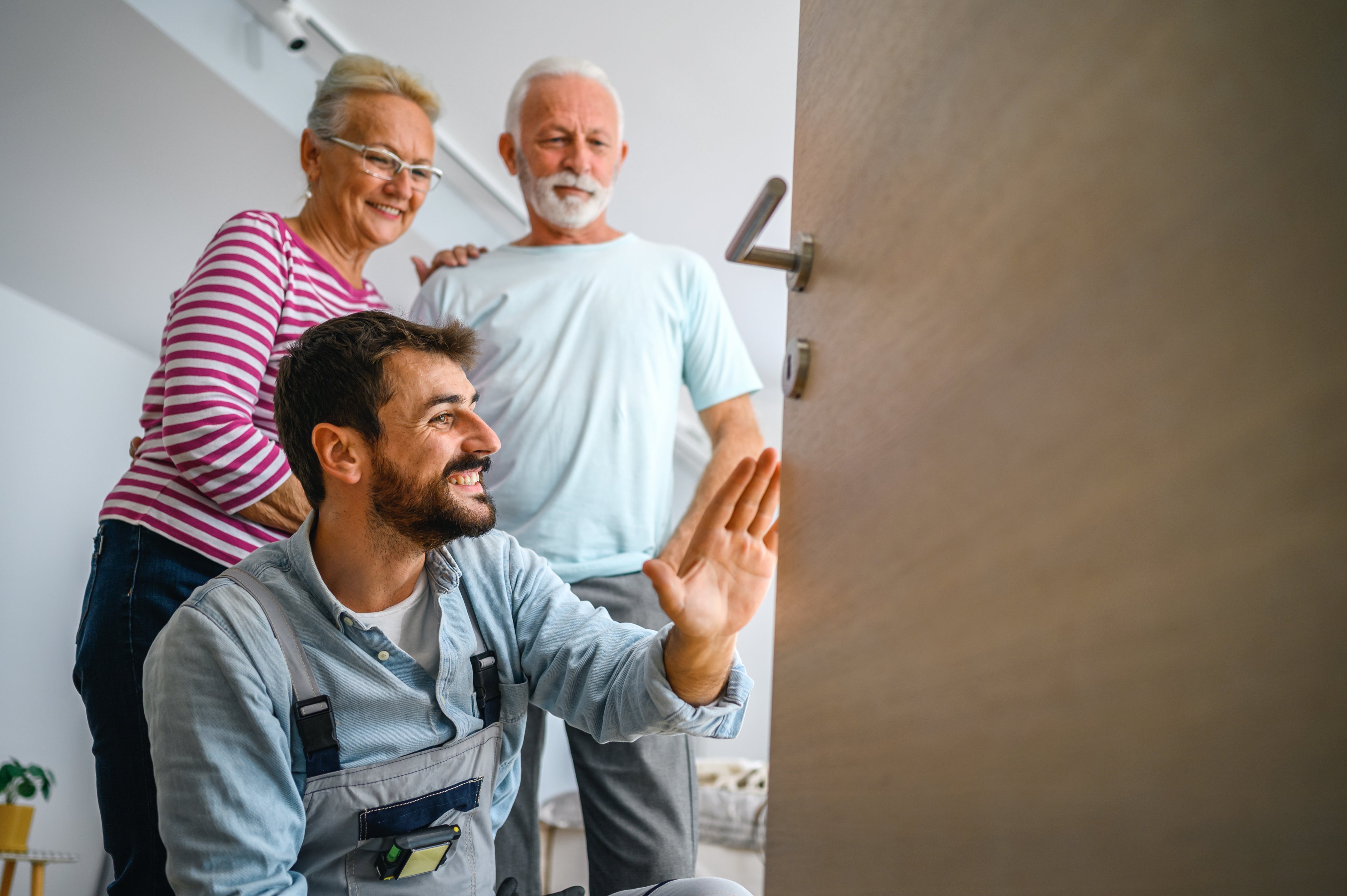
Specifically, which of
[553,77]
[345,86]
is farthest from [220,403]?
[553,77]

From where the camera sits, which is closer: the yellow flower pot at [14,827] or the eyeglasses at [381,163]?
the eyeglasses at [381,163]

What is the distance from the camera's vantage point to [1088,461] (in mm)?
403

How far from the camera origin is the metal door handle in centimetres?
66

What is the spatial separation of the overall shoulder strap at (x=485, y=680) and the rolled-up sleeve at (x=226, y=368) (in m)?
0.32

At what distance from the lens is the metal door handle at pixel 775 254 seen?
2.18ft

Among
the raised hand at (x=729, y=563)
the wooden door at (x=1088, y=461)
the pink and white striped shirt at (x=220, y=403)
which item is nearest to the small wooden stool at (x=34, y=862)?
the pink and white striped shirt at (x=220, y=403)

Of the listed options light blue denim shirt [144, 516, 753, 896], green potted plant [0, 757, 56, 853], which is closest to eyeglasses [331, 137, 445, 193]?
light blue denim shirt [144, 516, 753, 896]

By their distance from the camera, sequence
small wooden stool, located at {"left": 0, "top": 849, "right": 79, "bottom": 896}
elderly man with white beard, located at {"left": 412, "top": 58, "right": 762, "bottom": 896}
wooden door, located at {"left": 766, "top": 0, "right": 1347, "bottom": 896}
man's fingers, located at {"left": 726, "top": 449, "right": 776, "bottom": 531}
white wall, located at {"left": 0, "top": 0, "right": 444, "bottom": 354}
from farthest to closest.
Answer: small wooden stool, located at {"left": 0, "top": 849, "right": 79, "bottom": 896} < white wall, located at {"left": 0, "top": 0, "right": 444, "bottom": 354} < elderly man with white beard, located at {"left": 412, "top": 58, "right": 762, "bottom": 896} < man's fingers, located at {"left": 726, "top": 449, "right": 776, "bottom": 531} < wooden door, located at {"left": 766, "top": 0, "right": 1347, "bottom": 896}

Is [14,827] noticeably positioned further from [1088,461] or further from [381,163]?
[1088,461]

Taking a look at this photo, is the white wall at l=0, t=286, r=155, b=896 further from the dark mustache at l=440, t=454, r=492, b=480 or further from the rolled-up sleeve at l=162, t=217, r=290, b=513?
the dark mustache at l=440, t=454, r=492, b=480

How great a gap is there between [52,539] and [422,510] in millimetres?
1923

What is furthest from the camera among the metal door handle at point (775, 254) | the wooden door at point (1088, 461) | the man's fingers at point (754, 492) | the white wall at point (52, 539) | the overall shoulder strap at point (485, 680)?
the white wall at point (52, 539)

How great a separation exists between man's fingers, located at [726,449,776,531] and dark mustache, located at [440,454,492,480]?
1.32 ft

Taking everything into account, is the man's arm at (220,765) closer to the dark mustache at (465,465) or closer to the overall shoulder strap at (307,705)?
the overall shoulder strap at (307,705)
